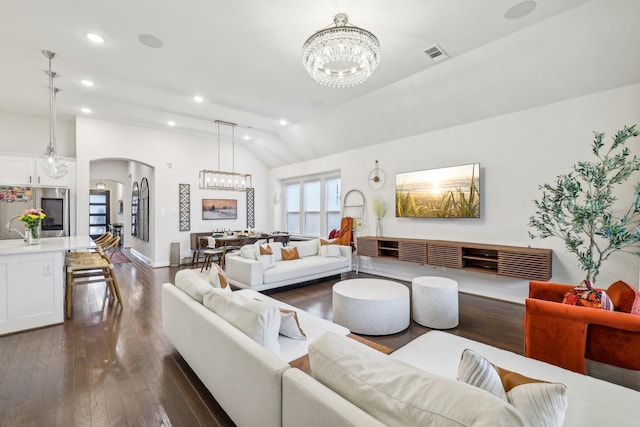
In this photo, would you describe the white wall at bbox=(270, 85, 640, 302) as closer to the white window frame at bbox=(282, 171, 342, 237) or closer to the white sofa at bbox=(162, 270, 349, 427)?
the white window frame at bbox=(282, 171, 342, 237)

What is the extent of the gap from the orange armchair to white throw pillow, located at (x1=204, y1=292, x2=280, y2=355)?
1.93 meters

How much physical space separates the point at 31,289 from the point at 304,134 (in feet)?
17.7

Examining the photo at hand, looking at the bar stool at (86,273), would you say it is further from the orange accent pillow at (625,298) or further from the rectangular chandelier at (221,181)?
the orange accent pillow at (625,298)

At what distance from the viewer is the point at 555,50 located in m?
3.28

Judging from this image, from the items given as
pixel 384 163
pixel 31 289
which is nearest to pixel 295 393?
pixel 31 289

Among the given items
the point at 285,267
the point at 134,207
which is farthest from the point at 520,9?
the point at 134,207

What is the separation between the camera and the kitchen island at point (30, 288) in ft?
10.4

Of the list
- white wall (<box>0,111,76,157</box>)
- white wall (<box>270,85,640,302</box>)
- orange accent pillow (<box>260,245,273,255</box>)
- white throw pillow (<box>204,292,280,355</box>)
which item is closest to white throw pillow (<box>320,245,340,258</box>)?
white wall (<box>270,85,640,302</box>)

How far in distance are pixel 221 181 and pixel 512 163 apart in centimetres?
545

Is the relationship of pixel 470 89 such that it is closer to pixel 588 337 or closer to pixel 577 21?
pixel 577 21

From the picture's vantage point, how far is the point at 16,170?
541 cm

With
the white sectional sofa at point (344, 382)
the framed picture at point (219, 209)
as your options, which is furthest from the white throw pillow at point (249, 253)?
the framed picture at point (219, 209)

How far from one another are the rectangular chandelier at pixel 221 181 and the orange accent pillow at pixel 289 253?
7.00 ft

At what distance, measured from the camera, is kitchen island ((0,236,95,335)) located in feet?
10.4
